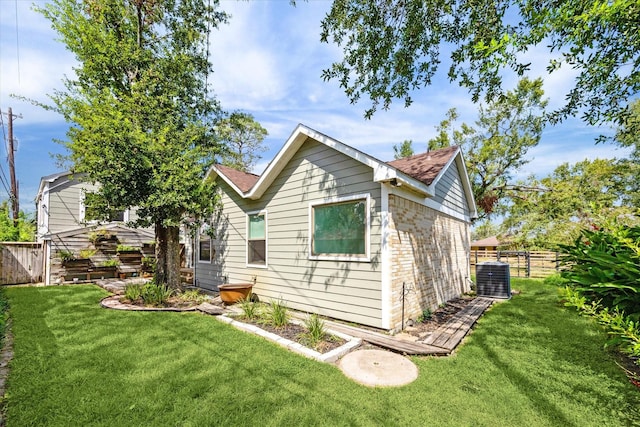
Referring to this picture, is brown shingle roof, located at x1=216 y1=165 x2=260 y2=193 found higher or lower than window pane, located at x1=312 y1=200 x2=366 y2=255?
higher

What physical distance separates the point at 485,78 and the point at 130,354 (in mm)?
8108

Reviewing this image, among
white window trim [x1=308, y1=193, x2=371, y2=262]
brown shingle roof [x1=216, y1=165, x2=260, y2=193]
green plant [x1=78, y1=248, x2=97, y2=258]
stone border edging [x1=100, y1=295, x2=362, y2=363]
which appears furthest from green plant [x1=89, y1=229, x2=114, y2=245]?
white window trim [x1=308, y1=193, x2=371, y2=262]

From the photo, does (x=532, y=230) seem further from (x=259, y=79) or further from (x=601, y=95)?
(x=259, y=79)

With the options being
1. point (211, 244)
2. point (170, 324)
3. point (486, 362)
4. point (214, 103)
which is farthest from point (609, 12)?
point (214, 103)

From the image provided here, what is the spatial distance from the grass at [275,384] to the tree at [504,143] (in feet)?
44.0

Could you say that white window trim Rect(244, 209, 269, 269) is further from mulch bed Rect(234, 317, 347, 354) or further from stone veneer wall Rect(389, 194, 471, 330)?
stone veneer wall Rect(389, 194, 471, 330)

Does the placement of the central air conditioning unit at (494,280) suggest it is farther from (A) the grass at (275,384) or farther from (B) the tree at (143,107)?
(B) the tree at (143,107)

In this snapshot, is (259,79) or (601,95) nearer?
(601,95)

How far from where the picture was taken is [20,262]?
40.3 feet

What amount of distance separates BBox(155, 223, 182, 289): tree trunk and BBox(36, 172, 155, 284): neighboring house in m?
4.83

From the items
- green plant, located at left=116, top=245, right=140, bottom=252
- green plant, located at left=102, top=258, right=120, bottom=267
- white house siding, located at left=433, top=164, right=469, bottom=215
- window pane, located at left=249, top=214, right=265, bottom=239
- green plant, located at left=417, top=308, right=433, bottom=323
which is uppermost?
white house siding, located at left=433, top=164, right=469, bottom=215

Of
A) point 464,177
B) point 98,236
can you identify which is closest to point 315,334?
point 464,177

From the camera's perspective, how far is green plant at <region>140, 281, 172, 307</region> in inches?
303

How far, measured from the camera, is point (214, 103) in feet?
46.6
